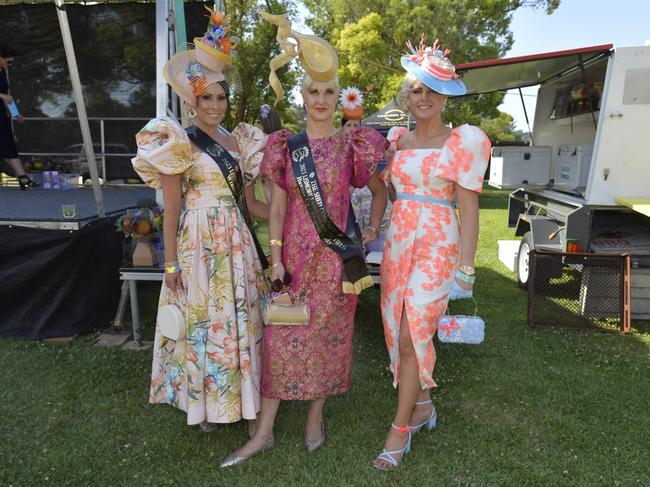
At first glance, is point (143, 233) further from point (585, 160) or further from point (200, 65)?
point (585, 160)

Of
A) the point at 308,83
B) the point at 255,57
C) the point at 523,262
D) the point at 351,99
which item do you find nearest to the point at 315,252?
the point at 308,83

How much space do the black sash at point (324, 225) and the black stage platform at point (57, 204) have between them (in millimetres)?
2154

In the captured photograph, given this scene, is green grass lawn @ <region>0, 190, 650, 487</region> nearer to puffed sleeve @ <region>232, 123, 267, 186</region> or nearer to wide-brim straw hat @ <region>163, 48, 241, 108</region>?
puffed sleeve @ <region>232, 123, 267, 186</region>

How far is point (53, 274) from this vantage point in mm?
4086

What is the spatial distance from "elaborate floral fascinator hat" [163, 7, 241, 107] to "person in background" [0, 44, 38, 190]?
443 cm

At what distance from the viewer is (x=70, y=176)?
291 inches

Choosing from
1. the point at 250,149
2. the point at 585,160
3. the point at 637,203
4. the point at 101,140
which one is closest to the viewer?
the point at 250,149

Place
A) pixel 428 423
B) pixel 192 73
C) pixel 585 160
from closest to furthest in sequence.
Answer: pixel 192 73 → pixel 428 423 → pixel 585 160

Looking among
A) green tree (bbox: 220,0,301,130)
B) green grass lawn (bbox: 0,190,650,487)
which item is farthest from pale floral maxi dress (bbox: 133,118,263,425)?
green tree (bbox: 220,0,301,130)

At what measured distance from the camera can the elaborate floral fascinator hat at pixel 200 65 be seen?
2516 millimetres

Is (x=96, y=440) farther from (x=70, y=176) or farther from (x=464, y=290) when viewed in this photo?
(x=70, y=176)

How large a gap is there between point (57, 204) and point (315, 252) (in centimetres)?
376

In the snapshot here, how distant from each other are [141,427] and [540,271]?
351 centimetres

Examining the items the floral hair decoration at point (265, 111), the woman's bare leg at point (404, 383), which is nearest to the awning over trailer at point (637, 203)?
the woman's bare leg at point (404, 383)
